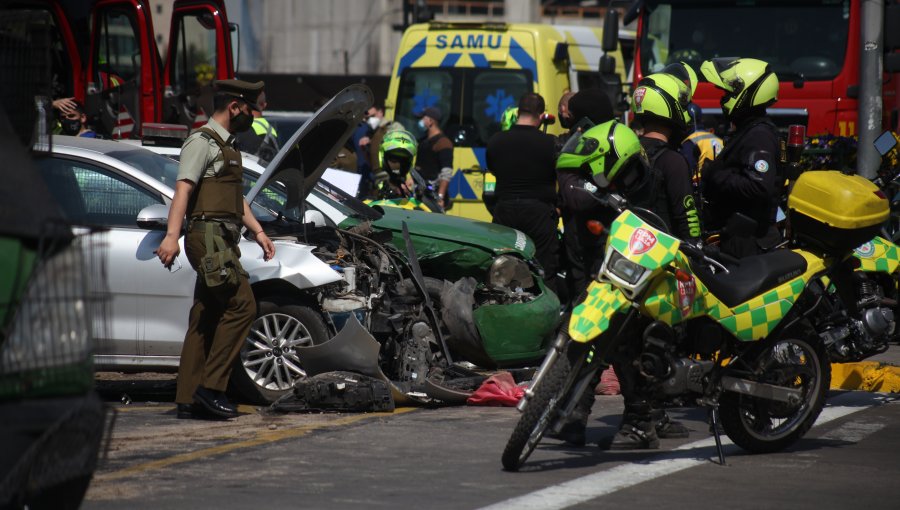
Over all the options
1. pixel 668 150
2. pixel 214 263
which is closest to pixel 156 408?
pixel 214 263

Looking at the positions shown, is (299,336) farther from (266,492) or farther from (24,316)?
(24,316)

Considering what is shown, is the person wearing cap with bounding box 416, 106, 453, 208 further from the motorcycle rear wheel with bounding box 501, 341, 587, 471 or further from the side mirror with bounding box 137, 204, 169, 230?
the motorcycle rear wheel with bounding box 501, 341, 587, 471

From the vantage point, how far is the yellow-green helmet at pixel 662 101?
7965 millimetres

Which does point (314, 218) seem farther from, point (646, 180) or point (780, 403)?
point (780, 403)

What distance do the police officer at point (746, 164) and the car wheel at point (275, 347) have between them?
2.55 metres

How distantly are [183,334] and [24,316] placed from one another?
14.6ft

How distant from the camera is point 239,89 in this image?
322 inches

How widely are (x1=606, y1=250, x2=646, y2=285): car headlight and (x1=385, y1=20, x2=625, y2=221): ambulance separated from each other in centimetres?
1078

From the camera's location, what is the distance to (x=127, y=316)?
28.5 ft

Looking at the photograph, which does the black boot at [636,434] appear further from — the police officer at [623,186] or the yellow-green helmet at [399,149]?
the yellow-green helmet at [399,149]

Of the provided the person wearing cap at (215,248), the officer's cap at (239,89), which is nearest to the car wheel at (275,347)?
the person wearing cap at (215,248)

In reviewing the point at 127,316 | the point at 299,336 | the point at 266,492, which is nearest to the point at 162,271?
the point at 127,316

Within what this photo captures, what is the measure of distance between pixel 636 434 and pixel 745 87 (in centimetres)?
238

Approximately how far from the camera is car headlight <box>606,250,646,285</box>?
21.0 ft
